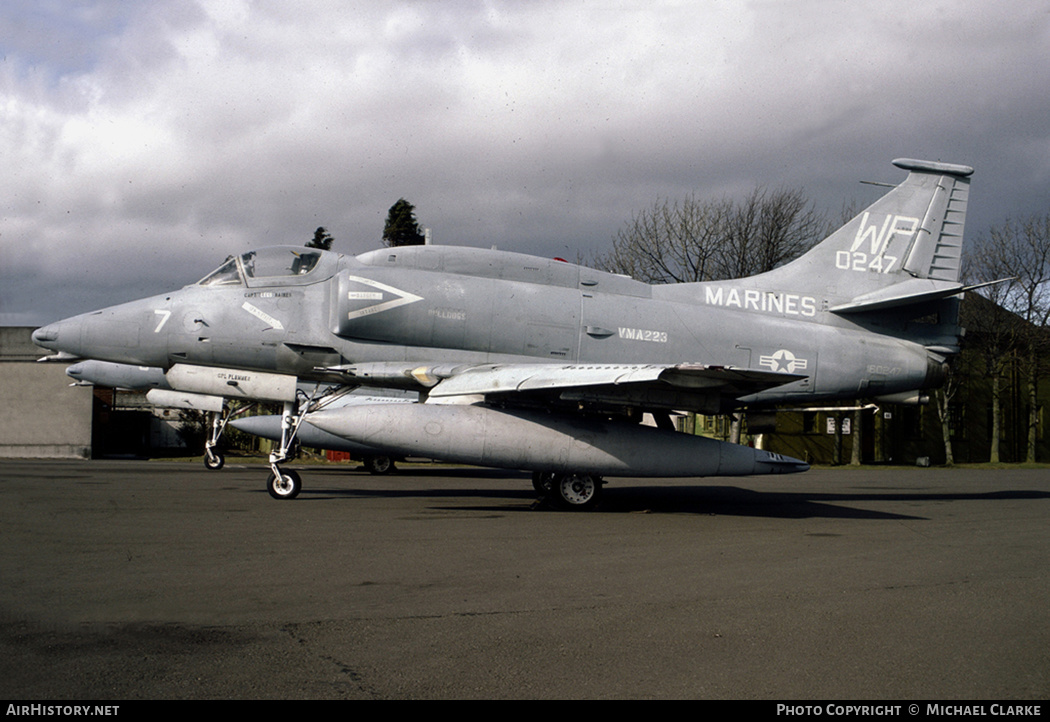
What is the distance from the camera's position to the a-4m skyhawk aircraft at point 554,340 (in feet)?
36.7

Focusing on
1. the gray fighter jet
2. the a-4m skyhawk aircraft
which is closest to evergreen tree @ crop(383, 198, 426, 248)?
the gray fighter jet

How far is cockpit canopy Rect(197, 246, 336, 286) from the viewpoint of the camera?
1309cm

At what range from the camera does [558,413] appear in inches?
466

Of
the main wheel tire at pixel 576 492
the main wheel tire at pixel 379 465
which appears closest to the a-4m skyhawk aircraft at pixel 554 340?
the main wheel tire at pixel 576 492

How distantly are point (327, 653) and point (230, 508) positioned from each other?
23.6ft

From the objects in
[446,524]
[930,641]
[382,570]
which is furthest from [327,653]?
[446,524]

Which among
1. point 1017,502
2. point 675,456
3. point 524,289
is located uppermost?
point 524,289

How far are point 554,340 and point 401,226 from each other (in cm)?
3311

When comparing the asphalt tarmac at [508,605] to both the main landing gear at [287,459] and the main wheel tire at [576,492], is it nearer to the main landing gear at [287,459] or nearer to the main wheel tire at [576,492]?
the main wheel tire at [576,492]

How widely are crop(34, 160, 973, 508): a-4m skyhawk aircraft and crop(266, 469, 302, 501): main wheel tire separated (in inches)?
1.2

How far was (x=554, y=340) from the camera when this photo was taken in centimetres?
1297

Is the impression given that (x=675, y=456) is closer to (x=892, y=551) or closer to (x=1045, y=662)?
(x=892, y=551)

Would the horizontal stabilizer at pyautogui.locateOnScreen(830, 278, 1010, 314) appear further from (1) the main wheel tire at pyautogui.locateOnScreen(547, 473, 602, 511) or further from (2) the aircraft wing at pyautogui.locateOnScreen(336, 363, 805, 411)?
(1) the main wheel tire at pyautogui.locateOnScreen(547, 473, 602, 511)

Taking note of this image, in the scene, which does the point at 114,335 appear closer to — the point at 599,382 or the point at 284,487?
the point at 284,487
